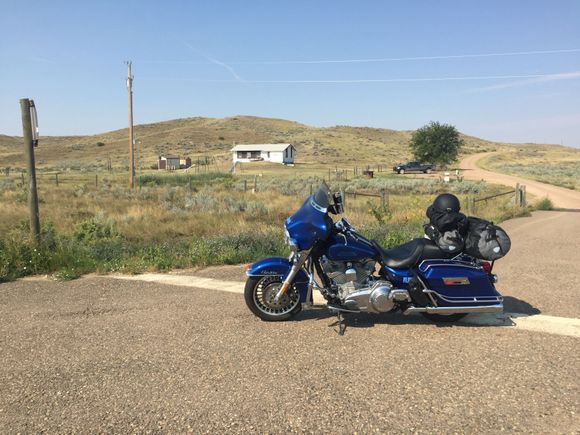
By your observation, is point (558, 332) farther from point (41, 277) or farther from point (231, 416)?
point (41, 277)

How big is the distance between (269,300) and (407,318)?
5.16 feet

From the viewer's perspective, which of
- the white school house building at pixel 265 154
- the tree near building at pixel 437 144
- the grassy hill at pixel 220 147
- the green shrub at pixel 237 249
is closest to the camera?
the green shrub at pixel 237 249

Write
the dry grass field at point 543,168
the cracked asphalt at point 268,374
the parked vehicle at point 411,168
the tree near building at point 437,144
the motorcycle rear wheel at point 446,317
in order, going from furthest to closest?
the tree near building at point 437,144
the parked vehicle at point 411,168
the dry grass field at point 543,168
the motorcycle rear wheel at point 446,317
the cracked asphalt at point 268,374

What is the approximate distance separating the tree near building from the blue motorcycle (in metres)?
65.6

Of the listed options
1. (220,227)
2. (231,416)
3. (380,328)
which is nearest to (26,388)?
(231,416)

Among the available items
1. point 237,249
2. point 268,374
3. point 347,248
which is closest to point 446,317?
point 347,248

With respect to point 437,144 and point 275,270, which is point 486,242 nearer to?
point 275,270

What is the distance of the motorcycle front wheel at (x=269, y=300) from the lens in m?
5.22

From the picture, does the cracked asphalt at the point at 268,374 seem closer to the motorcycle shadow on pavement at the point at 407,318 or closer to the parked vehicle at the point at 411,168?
the motorcycle shadow on pavement at the point at 407,318

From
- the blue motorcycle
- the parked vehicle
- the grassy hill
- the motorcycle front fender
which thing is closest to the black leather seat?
the blue motorcycle

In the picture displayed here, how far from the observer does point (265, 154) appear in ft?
262

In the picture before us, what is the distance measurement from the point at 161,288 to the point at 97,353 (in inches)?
89.8

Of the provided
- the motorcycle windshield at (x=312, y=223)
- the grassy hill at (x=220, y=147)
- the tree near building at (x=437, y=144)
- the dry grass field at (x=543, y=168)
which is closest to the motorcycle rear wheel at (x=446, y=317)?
the motorcycle windshield at (x=312, y=223)

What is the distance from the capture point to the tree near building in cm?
6762
